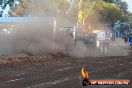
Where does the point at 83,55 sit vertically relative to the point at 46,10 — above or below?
below

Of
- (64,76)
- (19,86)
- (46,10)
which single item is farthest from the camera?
(46,10)

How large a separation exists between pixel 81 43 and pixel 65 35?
6.44 ft

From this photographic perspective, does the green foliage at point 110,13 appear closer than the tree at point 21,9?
No

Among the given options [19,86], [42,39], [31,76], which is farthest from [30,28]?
[19,86]

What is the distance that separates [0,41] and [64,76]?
1695 cm

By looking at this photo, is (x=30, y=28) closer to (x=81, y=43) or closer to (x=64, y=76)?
(x=81, y=43)

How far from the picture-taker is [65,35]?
112 ft

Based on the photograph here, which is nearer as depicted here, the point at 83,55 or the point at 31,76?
the point at 31,76

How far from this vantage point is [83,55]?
29109 millimetres

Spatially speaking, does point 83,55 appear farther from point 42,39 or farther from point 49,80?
point 49,80

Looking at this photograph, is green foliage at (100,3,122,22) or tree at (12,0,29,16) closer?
tree at (12,0,29,16)

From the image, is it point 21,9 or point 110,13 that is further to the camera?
point 110,13

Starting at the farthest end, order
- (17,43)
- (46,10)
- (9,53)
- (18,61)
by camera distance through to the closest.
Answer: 1. (46,10)
2. (17,43)
3. (9,53)
4. (18,61)

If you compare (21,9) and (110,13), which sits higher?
(21,9)
